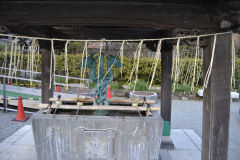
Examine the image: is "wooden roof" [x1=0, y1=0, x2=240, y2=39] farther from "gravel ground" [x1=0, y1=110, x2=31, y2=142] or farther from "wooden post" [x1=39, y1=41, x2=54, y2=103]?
"gravel ground" [x1=0, y1=110, x2=31, y2=142]

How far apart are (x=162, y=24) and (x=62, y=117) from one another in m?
1.72

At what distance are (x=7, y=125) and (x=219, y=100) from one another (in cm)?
525

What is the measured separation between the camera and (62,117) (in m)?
2.35

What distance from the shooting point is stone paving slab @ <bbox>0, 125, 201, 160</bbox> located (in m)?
3.13

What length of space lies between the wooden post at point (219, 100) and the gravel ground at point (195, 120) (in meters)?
2.04

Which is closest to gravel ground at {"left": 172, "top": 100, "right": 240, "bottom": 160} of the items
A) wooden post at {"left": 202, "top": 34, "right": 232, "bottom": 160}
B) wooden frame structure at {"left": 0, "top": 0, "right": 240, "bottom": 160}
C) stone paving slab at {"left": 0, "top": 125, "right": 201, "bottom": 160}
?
stone paving slab at {"left": 0, "top": 125, "right": 201, "bottom": 160}

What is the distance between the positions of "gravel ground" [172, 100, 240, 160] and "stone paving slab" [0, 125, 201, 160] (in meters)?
0.70

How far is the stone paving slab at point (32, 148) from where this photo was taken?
3.13m

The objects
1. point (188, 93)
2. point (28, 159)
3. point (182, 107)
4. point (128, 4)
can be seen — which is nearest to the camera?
point (128, 4)

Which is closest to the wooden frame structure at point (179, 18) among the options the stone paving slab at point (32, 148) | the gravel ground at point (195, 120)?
the stone paving slab at point (32, 148)

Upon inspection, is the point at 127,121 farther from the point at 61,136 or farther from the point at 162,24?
the point at 162,24

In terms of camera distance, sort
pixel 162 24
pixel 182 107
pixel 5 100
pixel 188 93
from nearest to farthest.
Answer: pixel 162 24
pixel 5 100
pixel 182 107
pixel 188 93

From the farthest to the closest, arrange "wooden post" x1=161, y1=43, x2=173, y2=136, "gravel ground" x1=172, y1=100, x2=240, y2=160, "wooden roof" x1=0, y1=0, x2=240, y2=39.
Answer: "gravel ground" x1=172, y1=100, x2=240, y2=160, "wooden post" x1=161, y1=43, x2=173, y2=136, "wooden roof" x1=0, y1=0, x2=240, y2=39

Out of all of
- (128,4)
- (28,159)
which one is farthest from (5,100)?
(128,4)
